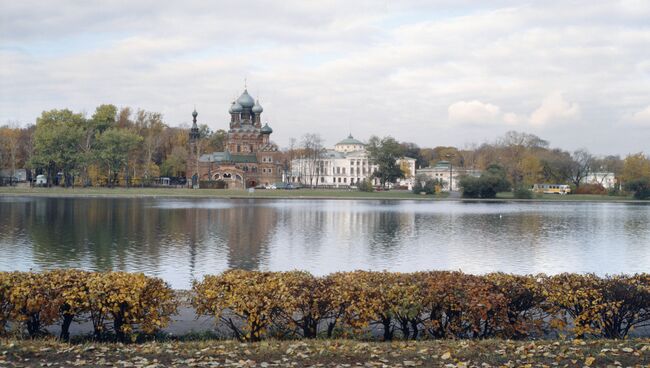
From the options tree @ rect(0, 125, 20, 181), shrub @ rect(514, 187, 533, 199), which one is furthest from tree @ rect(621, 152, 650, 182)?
tree @ rect(0, 125, 20, 181)

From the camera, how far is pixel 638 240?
Result: 32.8m

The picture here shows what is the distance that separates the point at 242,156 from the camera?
120 metres

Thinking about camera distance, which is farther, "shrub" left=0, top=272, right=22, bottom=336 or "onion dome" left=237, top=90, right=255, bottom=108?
"onion dome" left=237, top=90, right=255, bottom=108

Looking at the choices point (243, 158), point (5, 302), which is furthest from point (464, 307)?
point (243, 158)

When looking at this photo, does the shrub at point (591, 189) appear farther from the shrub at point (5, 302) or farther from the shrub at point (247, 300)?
the shrub at point (5, 302)

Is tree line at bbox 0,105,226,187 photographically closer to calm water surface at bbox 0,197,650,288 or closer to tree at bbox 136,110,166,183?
tree at bbox 136,110,166,183

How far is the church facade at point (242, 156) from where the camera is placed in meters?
115

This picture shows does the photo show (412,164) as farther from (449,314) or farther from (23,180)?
(449,314)

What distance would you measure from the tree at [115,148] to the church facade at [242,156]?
52.2 ft

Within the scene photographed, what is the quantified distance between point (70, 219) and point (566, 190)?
89508 millimetres

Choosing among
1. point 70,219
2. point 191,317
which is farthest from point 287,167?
point 191,317

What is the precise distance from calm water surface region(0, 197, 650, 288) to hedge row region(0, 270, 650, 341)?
7382 mm

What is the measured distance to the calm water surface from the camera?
22.5 m

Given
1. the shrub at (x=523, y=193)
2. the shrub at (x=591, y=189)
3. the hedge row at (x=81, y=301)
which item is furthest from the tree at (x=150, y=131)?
the hedge row at (x=81, y=301)
